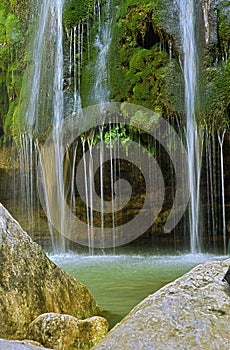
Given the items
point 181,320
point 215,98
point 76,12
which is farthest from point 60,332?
point 76,12

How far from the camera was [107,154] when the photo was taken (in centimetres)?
1206

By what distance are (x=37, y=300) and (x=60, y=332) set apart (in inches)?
18.4

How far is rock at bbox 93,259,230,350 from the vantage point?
6.38 feet

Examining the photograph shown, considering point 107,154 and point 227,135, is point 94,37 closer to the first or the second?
point 107,154

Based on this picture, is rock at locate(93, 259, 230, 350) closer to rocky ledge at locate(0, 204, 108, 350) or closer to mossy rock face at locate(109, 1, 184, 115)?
rocky ledge at locate(0, 204, 108, 350)

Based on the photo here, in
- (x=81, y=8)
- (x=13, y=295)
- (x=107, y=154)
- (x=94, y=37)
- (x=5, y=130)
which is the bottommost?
(x=13, y=295)

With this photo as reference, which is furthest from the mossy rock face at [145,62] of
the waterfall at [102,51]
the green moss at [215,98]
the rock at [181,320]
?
the rock at [181,320]

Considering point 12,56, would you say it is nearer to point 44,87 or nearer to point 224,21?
point 44,87

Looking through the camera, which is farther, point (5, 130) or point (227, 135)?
point (5, 130)

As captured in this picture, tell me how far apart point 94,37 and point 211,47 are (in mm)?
3506

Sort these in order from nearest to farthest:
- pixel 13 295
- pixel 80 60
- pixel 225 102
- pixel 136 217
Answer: pixel 13 295, pixel 225 102, pixel 80 60, pixel 136 217

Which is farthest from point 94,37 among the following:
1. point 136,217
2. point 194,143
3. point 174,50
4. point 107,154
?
point 136,217

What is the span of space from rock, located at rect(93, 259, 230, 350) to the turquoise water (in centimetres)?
250

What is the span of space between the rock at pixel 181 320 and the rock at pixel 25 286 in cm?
187
